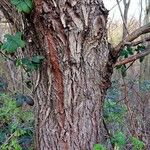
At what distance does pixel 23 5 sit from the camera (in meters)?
2.04

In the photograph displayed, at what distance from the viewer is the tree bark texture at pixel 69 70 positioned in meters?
2.14

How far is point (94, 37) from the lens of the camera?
2234 mm

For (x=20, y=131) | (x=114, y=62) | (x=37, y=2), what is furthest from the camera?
(x=20, y=131)

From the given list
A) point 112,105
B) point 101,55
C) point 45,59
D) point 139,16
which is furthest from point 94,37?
point 139,16

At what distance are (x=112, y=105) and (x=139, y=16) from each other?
624cm

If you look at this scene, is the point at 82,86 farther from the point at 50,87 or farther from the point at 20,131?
the point at 20,131

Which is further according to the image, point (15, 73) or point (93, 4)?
point (15, 73)

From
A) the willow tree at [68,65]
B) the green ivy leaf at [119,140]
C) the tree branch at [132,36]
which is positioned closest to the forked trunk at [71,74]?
the willow tree at [68,65]

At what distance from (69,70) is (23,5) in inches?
20.0

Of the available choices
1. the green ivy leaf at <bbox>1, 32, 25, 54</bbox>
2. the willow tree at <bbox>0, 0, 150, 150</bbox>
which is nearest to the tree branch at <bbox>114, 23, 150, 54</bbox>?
the willow tree at <bbox>0, 0, 150, 150</bbox>

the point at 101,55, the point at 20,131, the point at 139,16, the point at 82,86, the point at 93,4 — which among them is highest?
the point at 139,16

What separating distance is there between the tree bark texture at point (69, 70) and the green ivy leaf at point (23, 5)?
0.14ft

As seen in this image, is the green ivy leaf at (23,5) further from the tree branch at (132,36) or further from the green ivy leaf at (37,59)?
the tree branch at (132,36)

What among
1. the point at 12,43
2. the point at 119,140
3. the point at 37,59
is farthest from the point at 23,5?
the point at 119,140
